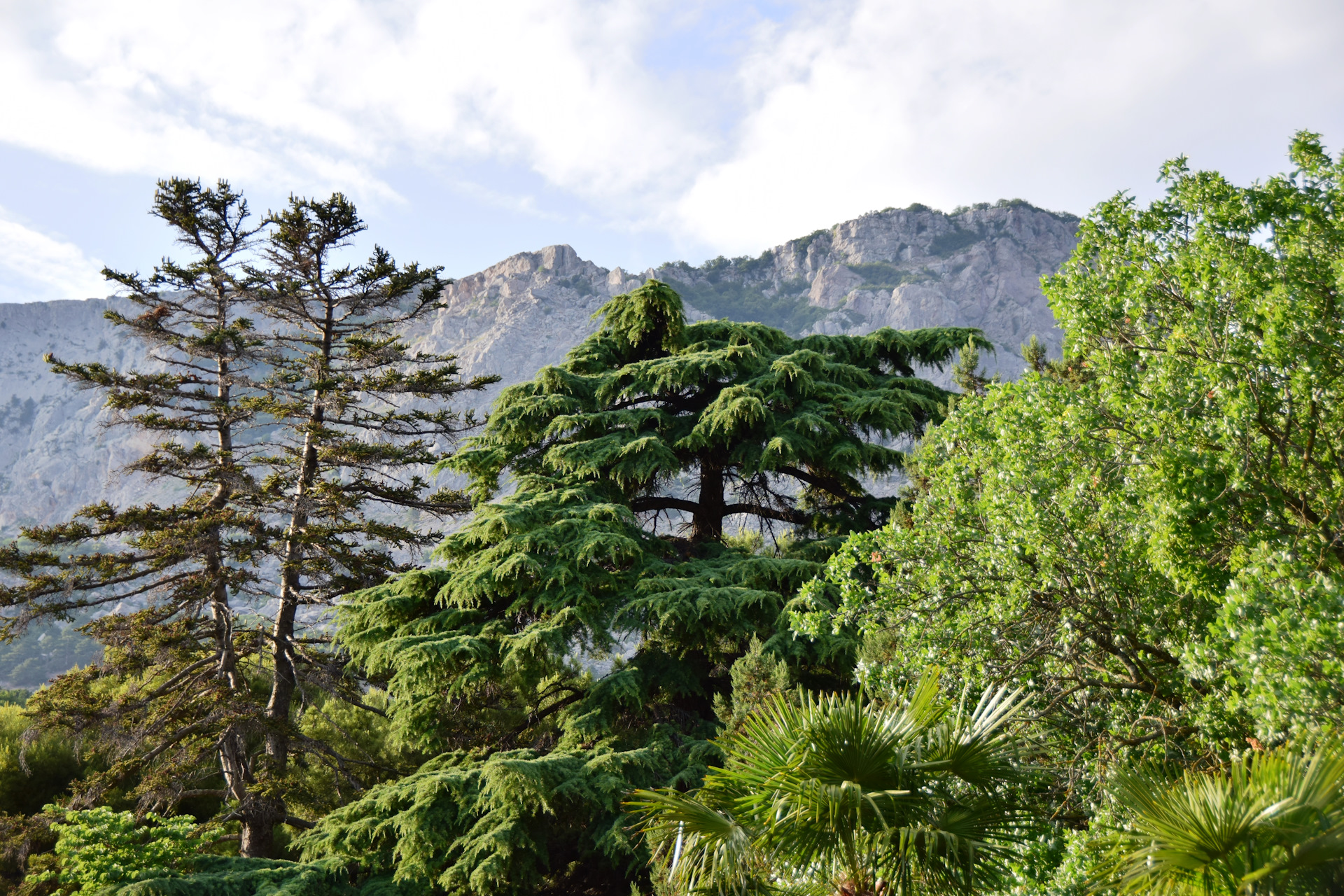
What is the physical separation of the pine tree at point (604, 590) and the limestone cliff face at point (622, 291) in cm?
12587

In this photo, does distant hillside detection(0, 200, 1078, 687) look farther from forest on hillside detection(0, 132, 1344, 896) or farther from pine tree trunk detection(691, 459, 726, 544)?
pine tree trunk detection(691, 459, 726, 544)

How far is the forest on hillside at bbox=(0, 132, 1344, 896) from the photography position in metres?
4.80

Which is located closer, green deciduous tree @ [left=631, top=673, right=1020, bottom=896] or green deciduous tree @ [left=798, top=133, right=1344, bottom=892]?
green deciduous tree @ [left=631, top=673, right=1020, bottom=896]

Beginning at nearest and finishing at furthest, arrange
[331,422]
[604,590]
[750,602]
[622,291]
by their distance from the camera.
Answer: [750,602] → [604,590] → [331,422] → [622,291]

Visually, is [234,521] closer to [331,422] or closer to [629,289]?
[331,422]

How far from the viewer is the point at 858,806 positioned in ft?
14.7

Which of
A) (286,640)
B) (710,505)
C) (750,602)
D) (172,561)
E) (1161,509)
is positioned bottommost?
(286,640)

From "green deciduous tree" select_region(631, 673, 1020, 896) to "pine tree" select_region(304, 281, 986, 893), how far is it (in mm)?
4400

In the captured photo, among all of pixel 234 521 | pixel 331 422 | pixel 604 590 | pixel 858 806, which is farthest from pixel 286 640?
pixel 858 806

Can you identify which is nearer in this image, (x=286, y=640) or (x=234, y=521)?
(x=234, y=521)

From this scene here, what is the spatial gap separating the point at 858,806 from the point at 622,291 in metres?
139

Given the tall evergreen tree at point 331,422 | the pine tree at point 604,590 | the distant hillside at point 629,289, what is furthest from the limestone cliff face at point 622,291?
the pine tree at point 604,590

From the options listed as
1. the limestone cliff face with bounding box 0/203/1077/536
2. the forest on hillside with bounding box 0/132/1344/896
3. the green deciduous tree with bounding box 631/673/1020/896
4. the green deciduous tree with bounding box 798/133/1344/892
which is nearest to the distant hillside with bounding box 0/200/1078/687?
the limestone cliff face with bounding box 0/203/1077/536

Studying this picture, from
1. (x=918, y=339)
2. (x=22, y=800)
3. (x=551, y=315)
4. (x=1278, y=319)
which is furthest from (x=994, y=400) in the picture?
→ (x=551, y=315)
